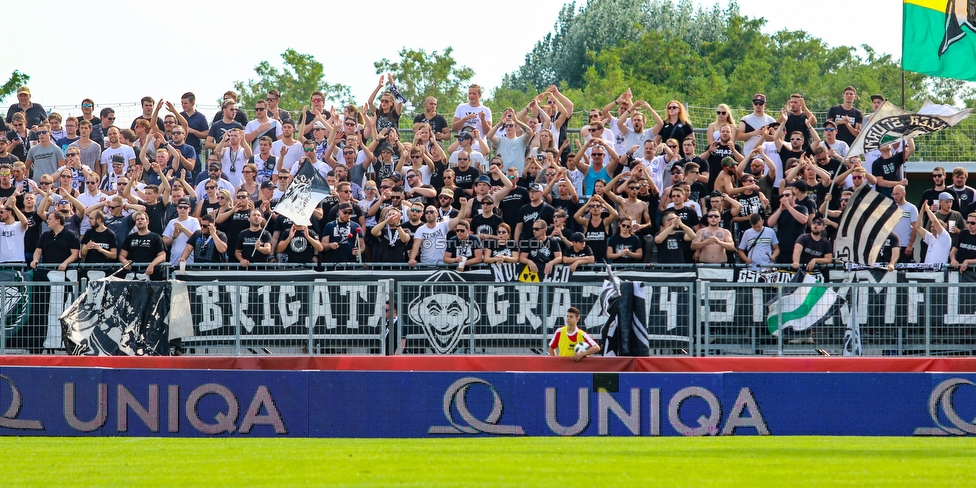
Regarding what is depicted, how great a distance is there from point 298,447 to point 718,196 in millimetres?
8436

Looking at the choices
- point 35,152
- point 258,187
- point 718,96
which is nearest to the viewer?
point 258,187

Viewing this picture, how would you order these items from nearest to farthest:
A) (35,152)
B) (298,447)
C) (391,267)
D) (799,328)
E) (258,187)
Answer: (298,447)
(799,328)
(391,267)
(258,187)
(35,152)

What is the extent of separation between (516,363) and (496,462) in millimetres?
4609

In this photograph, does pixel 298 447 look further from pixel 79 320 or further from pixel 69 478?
pixel 79 320

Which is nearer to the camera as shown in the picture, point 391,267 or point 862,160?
point 391,267

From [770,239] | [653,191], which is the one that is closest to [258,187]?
[653,191]

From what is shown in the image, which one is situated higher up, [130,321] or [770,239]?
[770,239]

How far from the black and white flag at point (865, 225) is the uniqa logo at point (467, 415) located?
6.36m

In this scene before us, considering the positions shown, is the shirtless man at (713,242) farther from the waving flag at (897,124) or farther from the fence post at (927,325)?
the fence post at (927,325)


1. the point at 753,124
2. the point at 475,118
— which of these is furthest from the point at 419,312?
the point at 753,124

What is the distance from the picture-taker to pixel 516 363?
15.3 m

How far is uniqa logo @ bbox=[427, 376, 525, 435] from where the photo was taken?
1375 centimetres

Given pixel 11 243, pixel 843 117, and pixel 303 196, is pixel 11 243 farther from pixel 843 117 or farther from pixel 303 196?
pixel 843 117

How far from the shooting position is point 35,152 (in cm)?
2155
